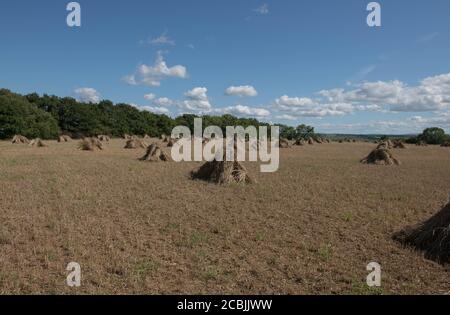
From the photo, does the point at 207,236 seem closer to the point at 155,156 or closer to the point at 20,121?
the point at 155,156

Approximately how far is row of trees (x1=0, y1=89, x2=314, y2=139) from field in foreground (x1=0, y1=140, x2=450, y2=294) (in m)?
37.6

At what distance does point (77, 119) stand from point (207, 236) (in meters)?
61.7

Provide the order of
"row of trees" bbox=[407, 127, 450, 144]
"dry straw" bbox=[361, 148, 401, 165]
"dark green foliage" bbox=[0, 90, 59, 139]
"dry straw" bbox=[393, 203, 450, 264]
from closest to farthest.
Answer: "dry straw" bbox=[393, 203, 450, 264]
"dry straw" bbox=[361, 148, 401, 165]
"dark green foliage" bbox=[0, 90, 59, 139]
"row of trees" bbox=[407, 127, 450, 144]

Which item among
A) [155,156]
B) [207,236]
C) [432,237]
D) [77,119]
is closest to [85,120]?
[77,119]

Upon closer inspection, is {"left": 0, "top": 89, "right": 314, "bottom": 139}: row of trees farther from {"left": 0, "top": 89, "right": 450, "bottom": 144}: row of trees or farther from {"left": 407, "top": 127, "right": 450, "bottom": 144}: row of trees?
{"left": 407, "top": 127, "right": 450, "bottom": 144}: row of trees

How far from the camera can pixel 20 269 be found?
6.22 meters

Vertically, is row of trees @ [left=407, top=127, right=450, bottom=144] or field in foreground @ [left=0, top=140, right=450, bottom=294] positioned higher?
row of trees @ [left=407, top=127, right=450, bottom=144]

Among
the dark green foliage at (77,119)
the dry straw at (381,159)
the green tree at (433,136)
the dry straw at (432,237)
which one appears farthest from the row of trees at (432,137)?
the dry straw at (432,237)

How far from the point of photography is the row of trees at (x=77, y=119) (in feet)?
157

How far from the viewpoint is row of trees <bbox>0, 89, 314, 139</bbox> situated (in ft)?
157

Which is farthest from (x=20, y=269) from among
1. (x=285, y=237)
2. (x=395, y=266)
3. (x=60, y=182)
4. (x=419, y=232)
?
(x=60, y=182)

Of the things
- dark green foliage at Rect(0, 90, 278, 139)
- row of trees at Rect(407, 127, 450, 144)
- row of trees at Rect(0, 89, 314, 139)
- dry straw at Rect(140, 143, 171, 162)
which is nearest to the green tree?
row of trees at Rect(407, 127, 450, 144)
